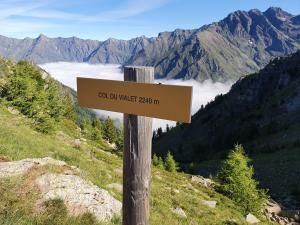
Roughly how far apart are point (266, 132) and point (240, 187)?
102176 mm

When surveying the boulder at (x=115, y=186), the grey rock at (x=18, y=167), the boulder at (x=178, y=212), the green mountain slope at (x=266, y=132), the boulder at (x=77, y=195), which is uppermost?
the grey rock at (x=18, y=167)

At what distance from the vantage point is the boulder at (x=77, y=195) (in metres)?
11.4

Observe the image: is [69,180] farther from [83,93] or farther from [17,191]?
[83,93]

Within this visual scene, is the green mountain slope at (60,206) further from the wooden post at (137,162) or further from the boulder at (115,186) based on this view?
the wooden post at (137,162)

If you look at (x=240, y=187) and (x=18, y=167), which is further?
(x=240, y=187)

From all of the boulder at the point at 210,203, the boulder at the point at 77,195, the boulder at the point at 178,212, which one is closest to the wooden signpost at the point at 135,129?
the boulder at the point at 77,195

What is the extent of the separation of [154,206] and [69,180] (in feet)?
21.8

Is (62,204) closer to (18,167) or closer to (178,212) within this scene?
(18,167)

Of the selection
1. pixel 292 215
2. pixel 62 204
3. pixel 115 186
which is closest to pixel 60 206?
pixel 62 204

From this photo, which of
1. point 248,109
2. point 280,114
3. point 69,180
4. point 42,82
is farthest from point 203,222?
point 248,109

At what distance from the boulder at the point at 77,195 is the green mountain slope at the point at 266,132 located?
148 ft

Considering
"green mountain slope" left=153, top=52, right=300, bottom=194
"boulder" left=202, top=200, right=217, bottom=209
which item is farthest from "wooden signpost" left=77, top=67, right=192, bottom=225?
"green mountain slope" left=153, top=52, right=300, bottom=194

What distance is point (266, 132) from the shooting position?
5143 inches

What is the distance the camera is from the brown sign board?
7168 millimetres
